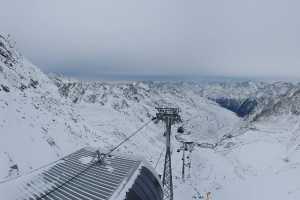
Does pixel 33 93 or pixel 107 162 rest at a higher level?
pixel 33 93

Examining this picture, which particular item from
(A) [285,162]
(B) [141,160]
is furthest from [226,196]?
(B) [141,160]

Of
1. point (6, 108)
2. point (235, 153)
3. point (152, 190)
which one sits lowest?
point (235, 153)

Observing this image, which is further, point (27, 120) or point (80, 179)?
point (27, 120)

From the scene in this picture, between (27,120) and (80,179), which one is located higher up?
(27,120)

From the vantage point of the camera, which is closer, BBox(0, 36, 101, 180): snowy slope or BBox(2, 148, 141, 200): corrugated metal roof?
BBox(2, 148, 141, 200): corrugated metal roof

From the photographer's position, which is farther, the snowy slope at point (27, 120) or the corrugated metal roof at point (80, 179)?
the snowy slope at point (27, 120)

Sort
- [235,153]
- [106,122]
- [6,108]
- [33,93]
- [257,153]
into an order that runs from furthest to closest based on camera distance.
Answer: [106,122] < [235,153] < [257,153] < [33,93] < [6,108]

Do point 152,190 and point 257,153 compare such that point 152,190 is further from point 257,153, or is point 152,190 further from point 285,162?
point 257,153

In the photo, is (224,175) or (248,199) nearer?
(248,199)
